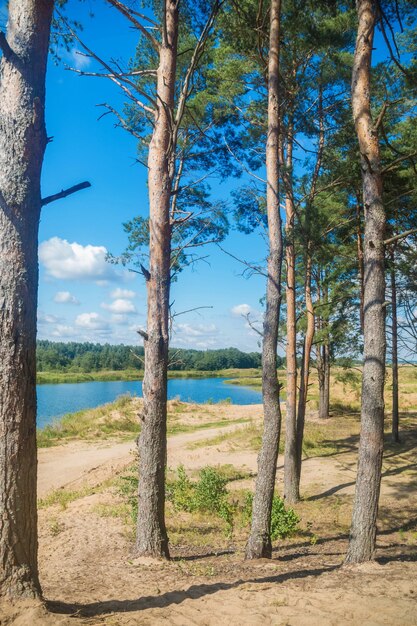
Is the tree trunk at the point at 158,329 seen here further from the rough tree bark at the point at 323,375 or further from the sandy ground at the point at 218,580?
the rough tree bark at the point at 323,375

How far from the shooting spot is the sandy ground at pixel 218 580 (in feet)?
11.5

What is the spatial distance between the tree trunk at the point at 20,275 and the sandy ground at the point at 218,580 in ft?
1.51

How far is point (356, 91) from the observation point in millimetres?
5879

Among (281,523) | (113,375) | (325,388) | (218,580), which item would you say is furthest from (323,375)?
(113,375)

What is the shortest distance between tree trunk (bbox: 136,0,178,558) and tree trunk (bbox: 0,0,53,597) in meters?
2.57

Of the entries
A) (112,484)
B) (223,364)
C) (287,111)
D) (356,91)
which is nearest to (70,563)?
(112,484)

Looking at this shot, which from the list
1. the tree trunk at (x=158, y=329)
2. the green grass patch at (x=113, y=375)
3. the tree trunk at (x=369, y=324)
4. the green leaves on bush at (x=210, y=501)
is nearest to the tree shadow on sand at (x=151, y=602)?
the tree trunk at (x=369, y=324)

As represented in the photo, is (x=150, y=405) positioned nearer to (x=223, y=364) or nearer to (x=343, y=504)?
(x=343, y=504)

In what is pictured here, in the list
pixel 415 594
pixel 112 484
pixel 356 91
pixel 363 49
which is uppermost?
pixel 363 49

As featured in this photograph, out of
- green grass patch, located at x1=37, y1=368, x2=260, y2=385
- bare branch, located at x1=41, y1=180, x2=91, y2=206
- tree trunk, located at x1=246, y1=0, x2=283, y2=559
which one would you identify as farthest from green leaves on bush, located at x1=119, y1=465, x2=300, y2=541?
green grass patch, located at x1=37, y1=368, x2=260, y2=385

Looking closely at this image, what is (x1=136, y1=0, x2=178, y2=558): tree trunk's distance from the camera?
5762 mm

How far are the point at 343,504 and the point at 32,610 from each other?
776cm

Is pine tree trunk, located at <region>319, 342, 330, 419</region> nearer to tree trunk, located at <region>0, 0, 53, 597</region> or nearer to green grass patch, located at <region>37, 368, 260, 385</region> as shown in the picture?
tree trunk, located at <region>0, 0, 53, 597</region>

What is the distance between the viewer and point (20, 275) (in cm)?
321
